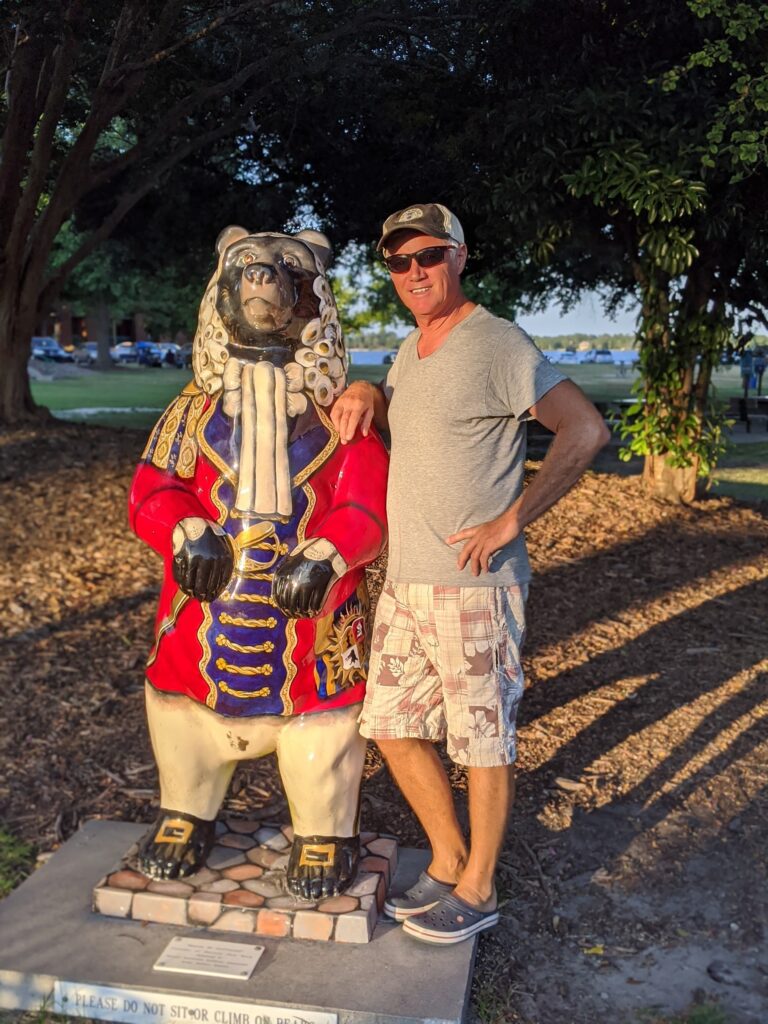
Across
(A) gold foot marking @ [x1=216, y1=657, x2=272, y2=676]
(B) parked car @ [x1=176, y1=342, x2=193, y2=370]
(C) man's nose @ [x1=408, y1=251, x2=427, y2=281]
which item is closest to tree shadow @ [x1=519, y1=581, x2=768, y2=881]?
(A) gold foot marking @ [x1=216, y1=657, x2=272, y2=676]

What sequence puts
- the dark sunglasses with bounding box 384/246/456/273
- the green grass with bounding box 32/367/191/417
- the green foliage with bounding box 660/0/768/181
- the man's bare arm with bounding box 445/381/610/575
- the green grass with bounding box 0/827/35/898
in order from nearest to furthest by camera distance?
the man's bare arm with bounding box 445/381/610/575 → the dark sunglasses with bounding box 384/246/456/273 → the green grass with bounding box 0/827/35/898 → the green foliage with bounding box 660/0/768/181 → the green grass with bounding box 32/367/191/417

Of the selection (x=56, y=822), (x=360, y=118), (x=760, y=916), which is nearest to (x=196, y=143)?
(x=360, y=118)

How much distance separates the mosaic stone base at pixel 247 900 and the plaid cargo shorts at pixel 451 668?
503 millimetres

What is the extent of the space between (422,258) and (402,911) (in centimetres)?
182

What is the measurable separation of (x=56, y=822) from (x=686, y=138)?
17.2 ft

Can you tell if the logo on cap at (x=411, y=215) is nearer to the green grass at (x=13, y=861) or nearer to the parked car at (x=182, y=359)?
the green grass at (x=13, y=861)

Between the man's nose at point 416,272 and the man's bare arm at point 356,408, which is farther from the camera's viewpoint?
the man's bare arm at point 356,408

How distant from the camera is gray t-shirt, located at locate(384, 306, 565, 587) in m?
2.57

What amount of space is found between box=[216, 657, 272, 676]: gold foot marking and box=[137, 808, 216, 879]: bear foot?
52cm

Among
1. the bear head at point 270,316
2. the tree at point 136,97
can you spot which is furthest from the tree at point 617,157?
the bear head at point 270,316

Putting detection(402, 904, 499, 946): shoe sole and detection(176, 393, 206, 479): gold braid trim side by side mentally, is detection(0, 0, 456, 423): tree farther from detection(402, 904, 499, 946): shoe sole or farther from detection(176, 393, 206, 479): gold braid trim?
detection(402, 904, 499, 946): shoe sole

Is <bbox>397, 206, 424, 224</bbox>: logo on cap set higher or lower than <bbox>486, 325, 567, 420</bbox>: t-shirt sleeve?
higher

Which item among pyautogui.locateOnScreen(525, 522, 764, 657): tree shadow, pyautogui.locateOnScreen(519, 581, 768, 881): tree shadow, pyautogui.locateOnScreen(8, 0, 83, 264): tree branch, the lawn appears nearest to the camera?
pyautogui.locateOnScreen(519, 581, 768, 881): tree shadow

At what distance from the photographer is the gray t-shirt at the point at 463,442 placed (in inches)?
101
